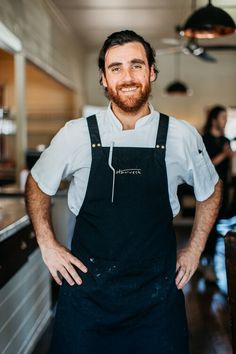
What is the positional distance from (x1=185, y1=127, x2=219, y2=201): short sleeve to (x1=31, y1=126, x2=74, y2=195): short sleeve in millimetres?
420

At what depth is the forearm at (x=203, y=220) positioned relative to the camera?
1.86 m

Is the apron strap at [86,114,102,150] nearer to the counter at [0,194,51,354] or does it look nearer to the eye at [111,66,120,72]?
the eye at [111,66,120,72]

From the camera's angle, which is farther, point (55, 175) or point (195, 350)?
point (195, 350)

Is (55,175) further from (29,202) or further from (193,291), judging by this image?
(193,291)

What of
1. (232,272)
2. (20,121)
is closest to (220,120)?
(20,121)

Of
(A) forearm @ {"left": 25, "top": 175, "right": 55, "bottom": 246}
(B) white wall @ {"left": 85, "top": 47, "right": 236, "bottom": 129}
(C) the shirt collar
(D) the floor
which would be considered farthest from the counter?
(B) white wall @ {"left": 85, "top": 47, "right": 236, "bottom": 129}

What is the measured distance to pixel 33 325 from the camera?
333cm

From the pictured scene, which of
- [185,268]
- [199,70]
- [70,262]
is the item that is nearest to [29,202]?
[70,262]

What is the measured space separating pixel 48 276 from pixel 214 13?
2433 millimetres

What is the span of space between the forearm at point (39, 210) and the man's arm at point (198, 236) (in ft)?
1.50

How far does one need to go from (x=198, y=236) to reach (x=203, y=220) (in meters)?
0.06

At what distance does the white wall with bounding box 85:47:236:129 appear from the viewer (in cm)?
1087

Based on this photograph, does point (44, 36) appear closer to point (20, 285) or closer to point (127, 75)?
point (20, 285)

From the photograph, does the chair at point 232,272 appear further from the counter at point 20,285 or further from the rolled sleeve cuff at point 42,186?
the counter at point 20,285
